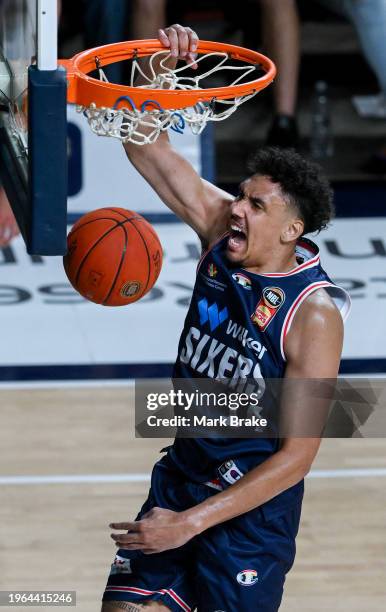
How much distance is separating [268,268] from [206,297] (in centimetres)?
19

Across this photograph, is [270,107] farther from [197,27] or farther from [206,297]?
[206,297]

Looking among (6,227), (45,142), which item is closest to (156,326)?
(6,227)

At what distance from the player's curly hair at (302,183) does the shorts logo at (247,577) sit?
934mm

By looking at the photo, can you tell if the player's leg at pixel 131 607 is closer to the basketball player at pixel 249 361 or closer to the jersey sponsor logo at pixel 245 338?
the basketball player at pixel 249 361

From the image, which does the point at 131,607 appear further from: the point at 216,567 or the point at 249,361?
the point at 249,361

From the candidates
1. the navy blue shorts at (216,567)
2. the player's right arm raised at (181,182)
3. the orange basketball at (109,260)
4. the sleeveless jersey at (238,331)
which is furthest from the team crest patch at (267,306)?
the orange basketball at (109,260)

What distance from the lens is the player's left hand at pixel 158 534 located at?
131 inches

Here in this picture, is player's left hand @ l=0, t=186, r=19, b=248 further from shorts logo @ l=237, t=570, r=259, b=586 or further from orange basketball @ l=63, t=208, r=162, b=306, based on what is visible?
shorts logo @ l=237, t=570, r=259, b=586

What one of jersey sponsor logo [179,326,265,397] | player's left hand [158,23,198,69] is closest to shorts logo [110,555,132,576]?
jersey sponsor logo [179,326,265,397]

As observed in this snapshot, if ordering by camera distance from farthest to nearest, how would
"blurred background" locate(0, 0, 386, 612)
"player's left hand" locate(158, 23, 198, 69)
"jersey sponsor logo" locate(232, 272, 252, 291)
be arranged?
1. "blurred background" locate(0, 0, 386, 612)
2. "player's left hand" locate(158, 23, 198, 69)
3. "jersey sponsor logo" locate(232, 272, 252, 291)

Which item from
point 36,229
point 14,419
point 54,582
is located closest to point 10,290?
point 14,419

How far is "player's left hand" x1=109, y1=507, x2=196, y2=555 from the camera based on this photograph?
332 centimetres

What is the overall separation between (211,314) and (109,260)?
557 mm

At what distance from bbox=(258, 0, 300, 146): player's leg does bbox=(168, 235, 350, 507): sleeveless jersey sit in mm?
4388
